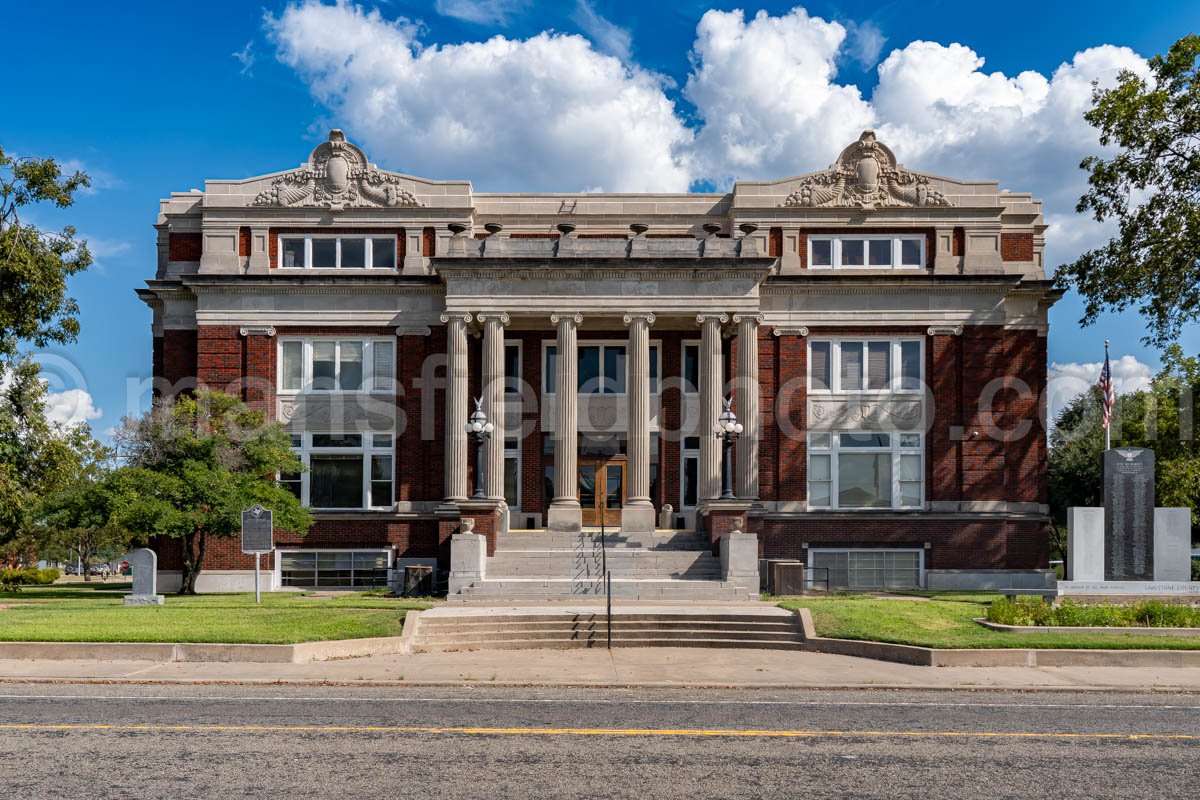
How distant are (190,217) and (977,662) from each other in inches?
1206

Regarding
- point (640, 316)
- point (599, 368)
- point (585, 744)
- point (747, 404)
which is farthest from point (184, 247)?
point (585, 744)

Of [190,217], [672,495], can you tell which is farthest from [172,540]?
[672,495]

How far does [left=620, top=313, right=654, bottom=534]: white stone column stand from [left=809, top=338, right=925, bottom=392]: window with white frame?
6424 mm

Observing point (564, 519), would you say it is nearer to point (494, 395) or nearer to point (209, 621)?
point (494, 395)

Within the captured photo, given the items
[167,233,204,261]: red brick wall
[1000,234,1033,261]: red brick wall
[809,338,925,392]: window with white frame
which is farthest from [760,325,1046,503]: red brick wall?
[167,233,204,261]: red brick wall

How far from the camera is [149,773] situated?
31.8 ft

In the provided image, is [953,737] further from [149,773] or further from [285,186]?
[285,186]

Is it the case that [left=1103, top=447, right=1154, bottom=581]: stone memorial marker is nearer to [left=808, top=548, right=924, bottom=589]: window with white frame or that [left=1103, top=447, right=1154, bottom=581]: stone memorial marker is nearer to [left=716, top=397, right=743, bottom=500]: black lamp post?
[left=716, top=397, right=743, bottom=500]: black lamp post

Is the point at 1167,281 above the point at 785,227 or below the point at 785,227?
below

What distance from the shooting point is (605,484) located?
3809cm

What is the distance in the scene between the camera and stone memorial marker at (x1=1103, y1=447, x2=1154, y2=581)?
26516 millimetres

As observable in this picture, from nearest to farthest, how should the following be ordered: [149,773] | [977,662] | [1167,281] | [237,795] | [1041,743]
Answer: [237,795], [149,773], [1041,743], [977,662], [1167,281]

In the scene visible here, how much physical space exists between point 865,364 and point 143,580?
78.3ft

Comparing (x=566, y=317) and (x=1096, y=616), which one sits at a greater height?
(x=566, y=317)
